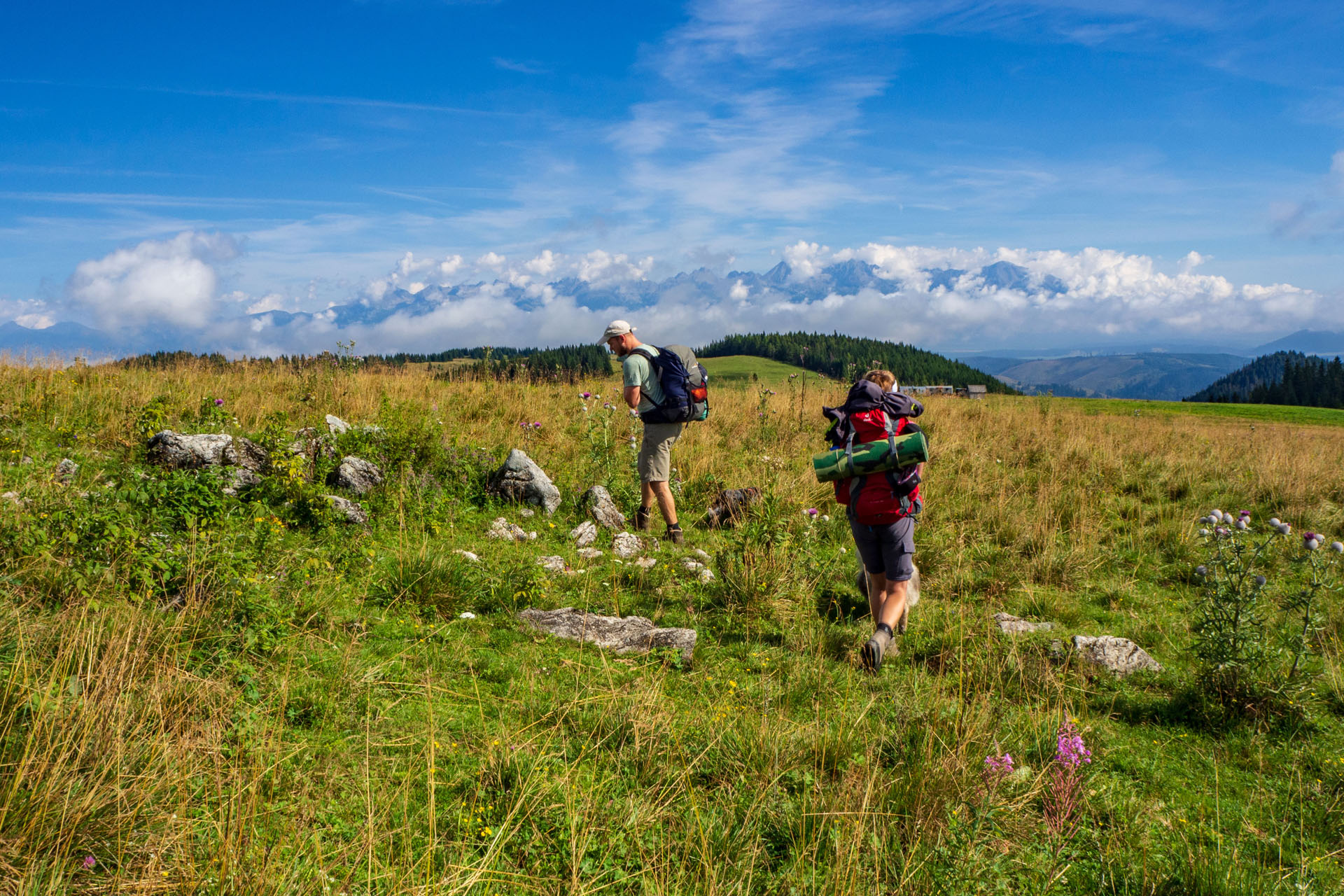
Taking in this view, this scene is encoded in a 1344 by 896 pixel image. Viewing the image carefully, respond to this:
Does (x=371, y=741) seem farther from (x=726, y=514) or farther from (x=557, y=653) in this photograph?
(x=726, y=514)

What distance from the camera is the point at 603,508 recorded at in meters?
7.95

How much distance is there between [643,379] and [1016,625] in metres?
4.38

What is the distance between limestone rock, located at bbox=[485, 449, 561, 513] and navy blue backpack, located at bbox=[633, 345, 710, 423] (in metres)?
1.57

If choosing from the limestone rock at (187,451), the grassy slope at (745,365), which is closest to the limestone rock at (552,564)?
the limestone rock at (187,451)

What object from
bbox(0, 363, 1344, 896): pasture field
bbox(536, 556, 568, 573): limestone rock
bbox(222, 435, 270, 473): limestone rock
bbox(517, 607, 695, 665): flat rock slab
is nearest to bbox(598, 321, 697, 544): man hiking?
bbox(0, 363, 1344, 896): pasture field

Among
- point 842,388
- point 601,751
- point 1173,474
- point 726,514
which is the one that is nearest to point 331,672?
point 601,751

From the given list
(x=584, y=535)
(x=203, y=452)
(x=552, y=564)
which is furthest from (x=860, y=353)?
(x=203, y=452)

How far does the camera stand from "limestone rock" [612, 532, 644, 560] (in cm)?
694

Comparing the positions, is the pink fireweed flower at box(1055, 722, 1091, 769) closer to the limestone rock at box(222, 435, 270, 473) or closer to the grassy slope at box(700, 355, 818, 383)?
→ the limestone rock at box(222, 435, 270, 473)

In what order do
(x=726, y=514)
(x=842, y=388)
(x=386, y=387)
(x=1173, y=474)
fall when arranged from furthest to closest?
(x=842, y=388)
(x=386, y=387)
(x=1173, y=474)
(x=726, y=514)

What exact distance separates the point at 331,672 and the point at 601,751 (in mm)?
1760

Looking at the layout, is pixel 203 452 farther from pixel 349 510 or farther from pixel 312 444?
pixel 349 510

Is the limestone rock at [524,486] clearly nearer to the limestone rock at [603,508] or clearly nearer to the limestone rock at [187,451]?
the limestone rock at [603,508]

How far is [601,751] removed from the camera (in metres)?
3.36
